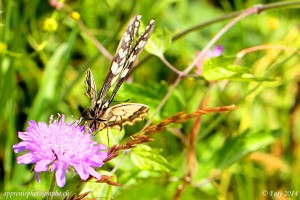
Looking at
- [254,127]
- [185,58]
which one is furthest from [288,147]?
[185,58]

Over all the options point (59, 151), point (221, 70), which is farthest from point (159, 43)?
point (59, 151)

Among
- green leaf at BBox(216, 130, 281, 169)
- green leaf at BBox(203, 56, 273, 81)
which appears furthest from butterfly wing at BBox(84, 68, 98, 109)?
green leaf at BBox(216, 130, 281, 169)

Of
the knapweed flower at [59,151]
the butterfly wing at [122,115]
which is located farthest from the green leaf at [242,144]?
the knapweed flower at [59,151]

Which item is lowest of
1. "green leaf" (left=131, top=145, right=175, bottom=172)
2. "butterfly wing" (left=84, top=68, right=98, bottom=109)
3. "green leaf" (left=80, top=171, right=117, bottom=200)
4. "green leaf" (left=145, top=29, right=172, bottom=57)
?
"green leaf" (left=80, top=171, right=117, bottom=200)

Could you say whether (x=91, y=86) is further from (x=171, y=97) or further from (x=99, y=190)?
(x=171, y=97)

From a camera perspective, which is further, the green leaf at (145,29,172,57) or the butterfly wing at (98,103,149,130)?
the green leaf at (145,29,172,57)

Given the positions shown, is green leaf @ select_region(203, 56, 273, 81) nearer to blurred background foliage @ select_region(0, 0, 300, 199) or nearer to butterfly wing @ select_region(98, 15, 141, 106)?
blurred background foliage @ select_region(0, 0, 300, 199)

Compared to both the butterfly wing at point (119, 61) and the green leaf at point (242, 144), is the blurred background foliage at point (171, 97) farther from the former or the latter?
the butterfly wing at point (119, 61)
